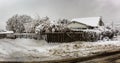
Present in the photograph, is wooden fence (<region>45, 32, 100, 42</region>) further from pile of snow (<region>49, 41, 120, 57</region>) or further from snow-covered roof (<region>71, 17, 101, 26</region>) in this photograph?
snow-covered roof (<region>71, 17, 101, 26</region>)

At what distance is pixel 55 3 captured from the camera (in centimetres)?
1248

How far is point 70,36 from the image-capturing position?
1016 cm

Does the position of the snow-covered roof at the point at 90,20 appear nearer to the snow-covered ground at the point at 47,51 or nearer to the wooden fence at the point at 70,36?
the wooden fence at the point at 70,36

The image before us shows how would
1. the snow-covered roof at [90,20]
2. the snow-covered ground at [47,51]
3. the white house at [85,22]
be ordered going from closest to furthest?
the snow-covered ground at [47,51], the white house at [85,22], the snow-covered roof at [90,20]

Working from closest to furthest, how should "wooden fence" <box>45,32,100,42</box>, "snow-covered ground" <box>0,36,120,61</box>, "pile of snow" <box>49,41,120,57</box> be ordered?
"snow-covered ground" <box>0,36,120,61</box> < "pile of snow" <box>49,41,120,57</box> < "wooden fence" <box>45,32,100,42</box>

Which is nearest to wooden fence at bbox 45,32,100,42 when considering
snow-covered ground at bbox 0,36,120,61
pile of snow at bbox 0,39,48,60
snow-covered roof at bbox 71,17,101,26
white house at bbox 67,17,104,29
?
pile of snow at bbox 0,39,48,60

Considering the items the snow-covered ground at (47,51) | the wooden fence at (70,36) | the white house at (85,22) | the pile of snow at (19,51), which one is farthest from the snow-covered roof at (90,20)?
the pile of snow at (19,51)

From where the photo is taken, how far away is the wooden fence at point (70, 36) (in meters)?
10.0

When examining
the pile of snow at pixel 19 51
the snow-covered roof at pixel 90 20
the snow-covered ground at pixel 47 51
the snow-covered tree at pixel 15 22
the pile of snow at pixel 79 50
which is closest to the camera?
the snow-covered ground at pixel 47 51

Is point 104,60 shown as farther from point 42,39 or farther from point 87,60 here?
point 42,39

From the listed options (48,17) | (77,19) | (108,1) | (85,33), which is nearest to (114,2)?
(108,1)

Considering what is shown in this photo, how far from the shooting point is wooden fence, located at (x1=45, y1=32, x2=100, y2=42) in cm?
1004

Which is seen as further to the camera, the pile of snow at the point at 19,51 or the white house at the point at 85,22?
the white house at the point at 85,22

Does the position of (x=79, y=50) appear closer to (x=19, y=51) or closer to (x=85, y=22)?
(x=19, y=51)
